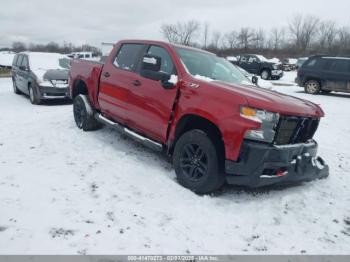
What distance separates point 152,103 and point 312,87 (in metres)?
13.4

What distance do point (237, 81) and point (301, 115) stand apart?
1296 mm

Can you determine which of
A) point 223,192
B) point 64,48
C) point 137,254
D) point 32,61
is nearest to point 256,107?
point 223,192

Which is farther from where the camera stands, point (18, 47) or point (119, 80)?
point (18, 47)

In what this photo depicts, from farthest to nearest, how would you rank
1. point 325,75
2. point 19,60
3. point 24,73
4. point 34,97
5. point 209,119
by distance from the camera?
point 325,75, point 19,60, point 24,73, point 34,97, point 209,119

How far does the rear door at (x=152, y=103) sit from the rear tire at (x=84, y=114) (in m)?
1.48

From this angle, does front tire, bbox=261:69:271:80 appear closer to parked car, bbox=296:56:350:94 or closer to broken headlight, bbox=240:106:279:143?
parked car, bbox=296:56:350:94

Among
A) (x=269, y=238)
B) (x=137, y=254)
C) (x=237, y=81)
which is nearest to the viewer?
(x=137, y=254)

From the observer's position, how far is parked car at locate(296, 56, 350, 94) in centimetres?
1554

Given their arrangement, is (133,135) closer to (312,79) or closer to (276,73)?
(312,79)

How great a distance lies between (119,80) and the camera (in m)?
5.65

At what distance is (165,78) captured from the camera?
4.64 m

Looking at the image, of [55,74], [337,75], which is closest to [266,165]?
[55,74]

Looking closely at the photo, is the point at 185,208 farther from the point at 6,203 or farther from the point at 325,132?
the point at 325,132

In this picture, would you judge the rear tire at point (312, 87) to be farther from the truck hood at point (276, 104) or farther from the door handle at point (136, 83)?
the door handle at point (136, 83)
